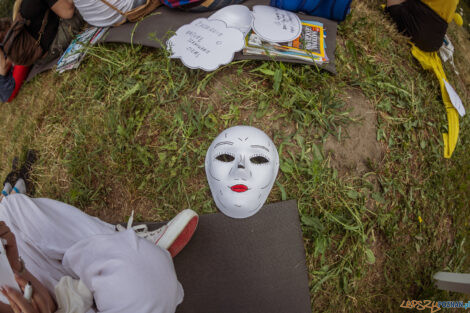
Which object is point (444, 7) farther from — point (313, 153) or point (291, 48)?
point (313, 153)

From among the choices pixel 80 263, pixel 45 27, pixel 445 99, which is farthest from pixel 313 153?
pixel 45 27

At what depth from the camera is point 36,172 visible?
224 centimetres

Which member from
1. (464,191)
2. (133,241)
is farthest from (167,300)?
(464,191)

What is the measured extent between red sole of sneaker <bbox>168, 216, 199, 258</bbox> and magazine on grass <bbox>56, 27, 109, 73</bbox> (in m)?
1.68

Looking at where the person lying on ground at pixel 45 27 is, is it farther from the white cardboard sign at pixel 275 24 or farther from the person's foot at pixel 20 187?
the white cardboard sign at pixel 275 24

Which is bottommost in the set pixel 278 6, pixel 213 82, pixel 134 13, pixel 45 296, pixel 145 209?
pixel 145 209

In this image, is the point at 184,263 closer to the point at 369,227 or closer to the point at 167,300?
the point at 167,300

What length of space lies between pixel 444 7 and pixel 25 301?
316 cm

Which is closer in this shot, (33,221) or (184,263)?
(33,221)

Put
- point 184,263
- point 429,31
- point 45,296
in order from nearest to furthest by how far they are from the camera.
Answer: point 45,296, point 184,263, point 429,31

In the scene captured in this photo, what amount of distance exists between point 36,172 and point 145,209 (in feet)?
3.37

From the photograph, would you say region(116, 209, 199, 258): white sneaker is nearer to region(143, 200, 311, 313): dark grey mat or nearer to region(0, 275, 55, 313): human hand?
region(143, 200, 311, 313): dark grey mat

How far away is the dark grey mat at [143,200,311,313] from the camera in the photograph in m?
1.79

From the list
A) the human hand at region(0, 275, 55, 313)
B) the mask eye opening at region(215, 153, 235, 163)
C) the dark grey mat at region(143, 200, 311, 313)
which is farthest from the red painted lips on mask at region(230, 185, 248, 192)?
the human hand at region(0, 275, 55, 313)
